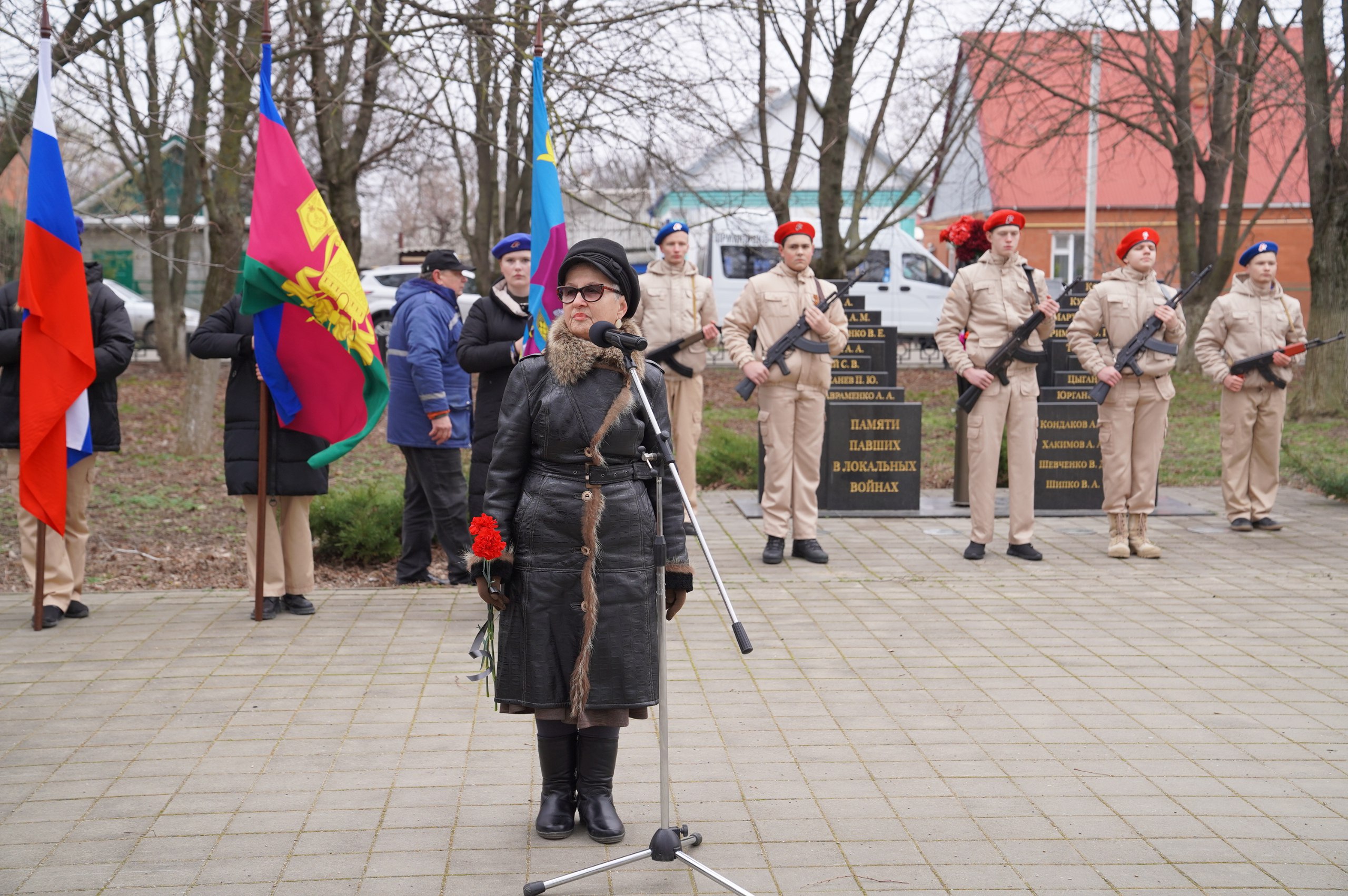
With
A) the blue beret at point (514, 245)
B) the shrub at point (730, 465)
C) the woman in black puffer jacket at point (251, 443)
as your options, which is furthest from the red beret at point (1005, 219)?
the woman in black puffer jacket at point (251, 443)

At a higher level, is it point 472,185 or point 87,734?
point 472,185

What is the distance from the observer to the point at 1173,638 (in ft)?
22.2

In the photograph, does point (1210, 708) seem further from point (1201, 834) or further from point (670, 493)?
point (670, 493)

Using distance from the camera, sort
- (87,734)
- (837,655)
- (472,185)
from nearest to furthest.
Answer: (87,734)
(837,655)
(472,185)

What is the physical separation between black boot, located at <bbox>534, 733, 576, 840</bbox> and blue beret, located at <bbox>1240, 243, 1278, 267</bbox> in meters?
7.65

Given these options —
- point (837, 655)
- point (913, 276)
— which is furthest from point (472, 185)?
point (837, 655)

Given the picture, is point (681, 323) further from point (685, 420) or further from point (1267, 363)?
point (1267, 363)

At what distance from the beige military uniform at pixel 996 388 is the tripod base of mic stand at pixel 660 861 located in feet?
18.2

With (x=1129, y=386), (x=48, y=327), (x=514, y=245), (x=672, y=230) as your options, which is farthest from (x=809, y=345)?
(x=48, y=327)

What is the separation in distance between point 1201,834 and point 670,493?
2.07 meters

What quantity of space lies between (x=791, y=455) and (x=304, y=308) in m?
3.54

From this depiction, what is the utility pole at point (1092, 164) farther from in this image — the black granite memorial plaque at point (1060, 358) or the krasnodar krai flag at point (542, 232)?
the krasnodar krai flag at point (542, 232)

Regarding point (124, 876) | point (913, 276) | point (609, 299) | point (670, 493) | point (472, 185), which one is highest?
point (472, 185)

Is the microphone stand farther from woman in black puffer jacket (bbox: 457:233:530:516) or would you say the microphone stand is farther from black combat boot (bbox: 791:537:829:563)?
black combat boot (bbox: 791:537:829:563)
